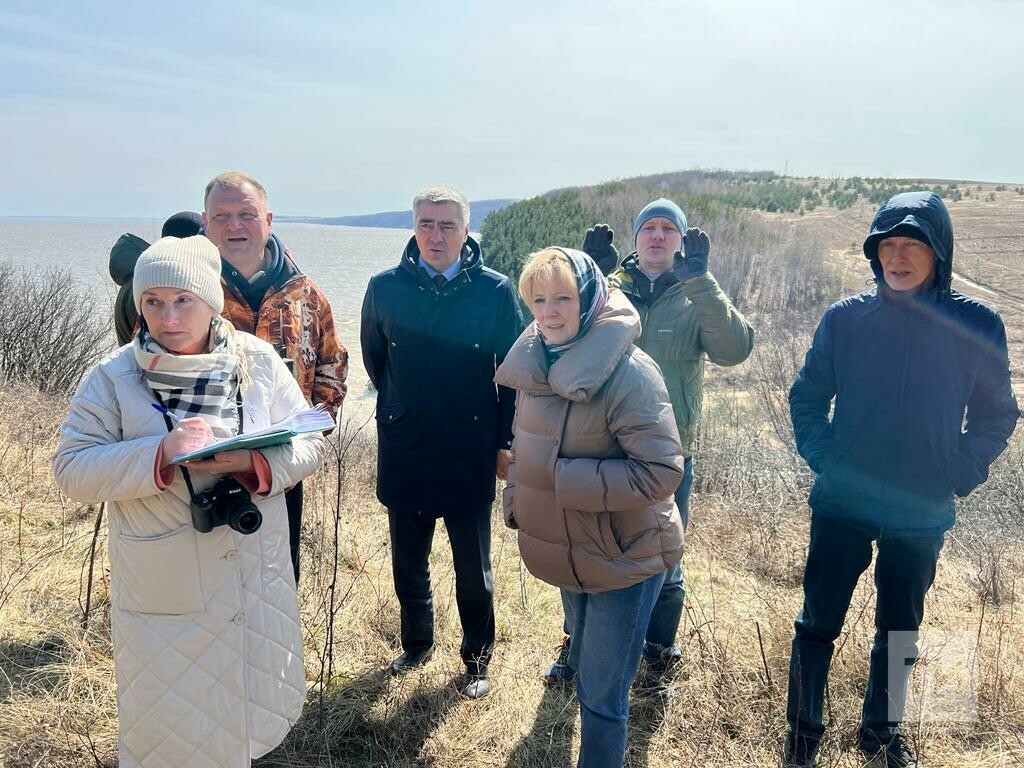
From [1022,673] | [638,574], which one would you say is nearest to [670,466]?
[638,574]

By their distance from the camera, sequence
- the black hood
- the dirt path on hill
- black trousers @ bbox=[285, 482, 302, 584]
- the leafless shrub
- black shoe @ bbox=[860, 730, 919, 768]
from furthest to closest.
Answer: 1. the dirt path on hill
2. the leafless shrub
3. black trousers @ bbox=[285, 482, 302, 584]
4. black shoe @ bbox=[860, 730, 919, 768]
5. the black hood

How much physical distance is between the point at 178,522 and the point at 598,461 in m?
1.27

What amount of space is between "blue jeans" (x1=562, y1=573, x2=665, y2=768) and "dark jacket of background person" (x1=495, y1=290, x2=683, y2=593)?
3.2 inches

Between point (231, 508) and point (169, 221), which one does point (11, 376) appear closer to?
point (169, 221)

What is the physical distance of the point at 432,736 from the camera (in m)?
2.87

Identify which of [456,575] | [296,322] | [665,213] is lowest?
[456,575]

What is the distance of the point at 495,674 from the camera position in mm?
3309

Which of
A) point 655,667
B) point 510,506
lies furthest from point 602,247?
point 655,667

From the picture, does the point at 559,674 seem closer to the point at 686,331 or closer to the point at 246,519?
the point at 686,331

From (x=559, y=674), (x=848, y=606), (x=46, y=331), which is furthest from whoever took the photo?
(x=46, y=331)

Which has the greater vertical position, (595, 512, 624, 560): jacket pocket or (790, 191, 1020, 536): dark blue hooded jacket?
(790, 191, 1020, 536): dark blue hooded jacket

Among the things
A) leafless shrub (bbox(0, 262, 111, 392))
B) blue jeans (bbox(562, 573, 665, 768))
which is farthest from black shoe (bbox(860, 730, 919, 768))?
leafless shrub (bbox(0, 262, 111, 392))

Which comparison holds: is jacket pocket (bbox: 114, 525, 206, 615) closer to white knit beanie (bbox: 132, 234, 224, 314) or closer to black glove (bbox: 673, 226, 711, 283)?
white knit beanie (bbox: 132, 234, 224, 314)

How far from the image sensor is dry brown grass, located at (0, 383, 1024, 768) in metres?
2.78
